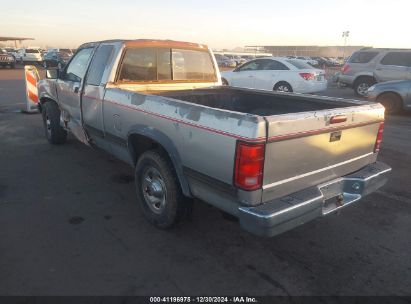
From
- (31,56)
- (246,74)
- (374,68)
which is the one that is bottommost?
(31,56)

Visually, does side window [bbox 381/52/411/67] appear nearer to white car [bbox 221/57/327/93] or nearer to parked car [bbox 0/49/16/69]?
white car [bbox 221/57/327/93]

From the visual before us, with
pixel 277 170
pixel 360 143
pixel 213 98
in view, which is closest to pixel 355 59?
pixel 213 98

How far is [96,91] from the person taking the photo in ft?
14.8

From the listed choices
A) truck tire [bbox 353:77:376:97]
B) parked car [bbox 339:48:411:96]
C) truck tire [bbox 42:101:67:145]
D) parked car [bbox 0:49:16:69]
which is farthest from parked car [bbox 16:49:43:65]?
truck tire [bbox 42:101:67:145]

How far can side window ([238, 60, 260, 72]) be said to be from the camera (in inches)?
508

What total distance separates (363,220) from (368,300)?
144 cm

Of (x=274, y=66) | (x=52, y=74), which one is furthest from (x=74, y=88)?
(x=274, y=66)

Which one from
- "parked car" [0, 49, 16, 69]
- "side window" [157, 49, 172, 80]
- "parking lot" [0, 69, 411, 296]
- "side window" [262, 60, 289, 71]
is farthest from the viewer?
"parked car" [0, 49, 16, 69]

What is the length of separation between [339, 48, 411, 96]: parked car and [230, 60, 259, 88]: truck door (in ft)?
14.0

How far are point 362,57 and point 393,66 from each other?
4.79 feet

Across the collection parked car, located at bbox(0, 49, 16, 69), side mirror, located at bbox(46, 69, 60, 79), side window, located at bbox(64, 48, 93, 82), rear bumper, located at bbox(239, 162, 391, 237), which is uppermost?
side window, located at bbox(64, 48, 93, 82)

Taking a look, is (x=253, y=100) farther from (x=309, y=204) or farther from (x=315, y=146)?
(x=309, y=204)

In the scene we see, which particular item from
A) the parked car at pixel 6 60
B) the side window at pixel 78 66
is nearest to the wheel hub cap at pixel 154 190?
the side window at pixel 78 66

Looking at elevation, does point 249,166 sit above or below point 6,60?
above
